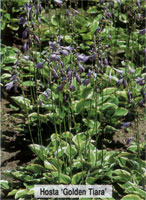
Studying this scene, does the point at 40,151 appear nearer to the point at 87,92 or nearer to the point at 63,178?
the point at 63,178

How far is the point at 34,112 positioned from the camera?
4633 mm

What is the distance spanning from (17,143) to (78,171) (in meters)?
1.09

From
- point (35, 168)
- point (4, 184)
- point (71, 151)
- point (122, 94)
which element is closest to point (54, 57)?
point (71, 151)

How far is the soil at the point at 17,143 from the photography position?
434cm

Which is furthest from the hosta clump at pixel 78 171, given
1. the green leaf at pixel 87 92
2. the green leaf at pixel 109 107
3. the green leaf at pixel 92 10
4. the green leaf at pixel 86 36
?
the green leaf at pixel 92 10

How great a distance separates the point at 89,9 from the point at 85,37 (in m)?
1.20

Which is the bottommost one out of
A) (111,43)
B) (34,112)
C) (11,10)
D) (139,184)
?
(139,184)

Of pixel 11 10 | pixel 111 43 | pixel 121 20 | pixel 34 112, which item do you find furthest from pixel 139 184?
pixel 11 10

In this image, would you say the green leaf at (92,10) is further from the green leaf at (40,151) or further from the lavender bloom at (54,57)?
the lavender bloom at (54,57)

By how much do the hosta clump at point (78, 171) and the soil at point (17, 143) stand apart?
29 cm

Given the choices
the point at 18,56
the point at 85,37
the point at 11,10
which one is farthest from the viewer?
the point at 11,10

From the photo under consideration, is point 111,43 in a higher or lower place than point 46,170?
higher

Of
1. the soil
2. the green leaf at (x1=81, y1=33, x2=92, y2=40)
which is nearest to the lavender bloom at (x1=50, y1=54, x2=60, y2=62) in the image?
the soil

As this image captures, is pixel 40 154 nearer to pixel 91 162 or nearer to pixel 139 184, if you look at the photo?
pixel 91 162
